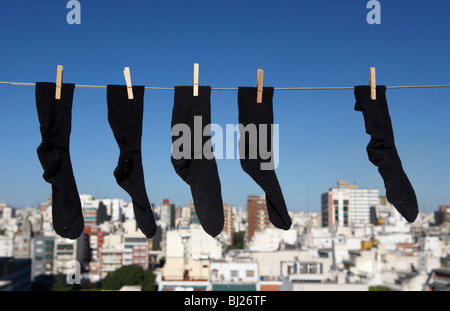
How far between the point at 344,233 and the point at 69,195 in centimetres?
4608

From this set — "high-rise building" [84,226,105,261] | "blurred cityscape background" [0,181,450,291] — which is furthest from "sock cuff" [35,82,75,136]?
"high-rise building" [84,226,105,261]

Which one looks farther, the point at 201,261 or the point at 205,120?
the point at 201,261

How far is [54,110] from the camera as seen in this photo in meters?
2.23

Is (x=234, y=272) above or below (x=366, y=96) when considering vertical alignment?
below

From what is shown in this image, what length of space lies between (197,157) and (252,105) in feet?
1.23

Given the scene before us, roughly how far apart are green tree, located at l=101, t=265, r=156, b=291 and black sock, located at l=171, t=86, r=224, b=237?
29.7 m

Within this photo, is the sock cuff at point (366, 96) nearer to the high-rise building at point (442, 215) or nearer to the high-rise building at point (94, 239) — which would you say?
the high-rise building at point (94, 239)

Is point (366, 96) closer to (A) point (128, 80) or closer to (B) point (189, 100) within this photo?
(B) point (189, 100)

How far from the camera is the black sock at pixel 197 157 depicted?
2264 mm

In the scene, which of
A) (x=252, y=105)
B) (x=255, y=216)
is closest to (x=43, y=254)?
(x=255, y=216)

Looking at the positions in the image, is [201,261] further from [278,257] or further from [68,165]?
[68,165]

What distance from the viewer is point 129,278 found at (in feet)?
102
